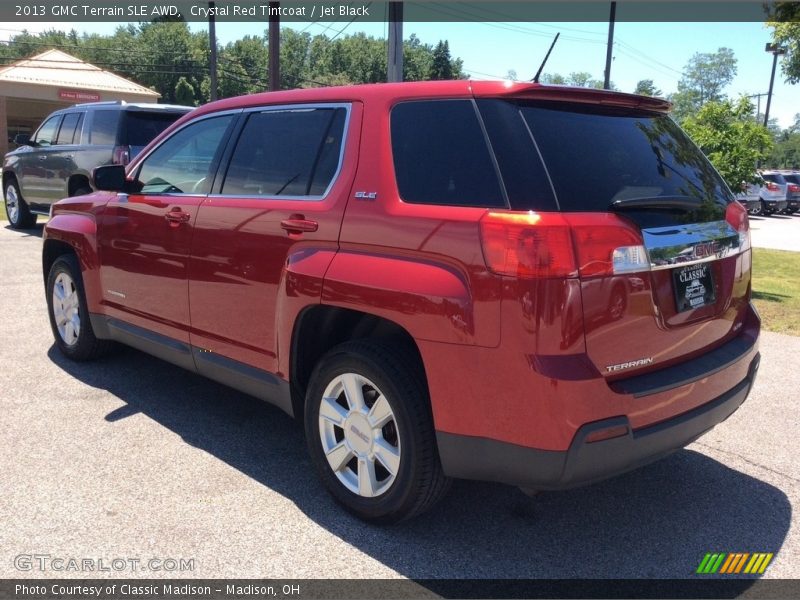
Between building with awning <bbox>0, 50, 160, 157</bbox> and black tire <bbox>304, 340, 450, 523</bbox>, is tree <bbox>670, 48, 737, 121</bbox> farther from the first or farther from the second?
black tire <bbox>304, 340, 450, 523</bbox>

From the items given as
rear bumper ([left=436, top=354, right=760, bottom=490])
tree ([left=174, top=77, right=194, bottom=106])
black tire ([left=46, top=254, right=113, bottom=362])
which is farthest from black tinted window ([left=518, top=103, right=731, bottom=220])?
tree ([left=174, top=77, right=194, bottom=106])

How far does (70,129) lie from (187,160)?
25.3ft

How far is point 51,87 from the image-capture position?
43656 mm

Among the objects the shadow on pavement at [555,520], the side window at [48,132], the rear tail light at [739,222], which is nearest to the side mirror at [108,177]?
the shadow on pavement at [555,520]

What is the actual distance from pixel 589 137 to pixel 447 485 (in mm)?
1579

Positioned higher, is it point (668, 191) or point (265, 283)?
point (668, 191)

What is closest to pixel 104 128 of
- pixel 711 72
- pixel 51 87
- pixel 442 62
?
pixel 51 87

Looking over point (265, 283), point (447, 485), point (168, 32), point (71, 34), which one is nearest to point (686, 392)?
point (447, 485)

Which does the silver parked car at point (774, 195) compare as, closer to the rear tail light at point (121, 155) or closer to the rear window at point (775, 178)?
the rear window at point (775, 178)

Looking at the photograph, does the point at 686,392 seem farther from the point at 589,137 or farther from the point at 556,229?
the point at 589,137

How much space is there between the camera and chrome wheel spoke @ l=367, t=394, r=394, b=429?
3.00m

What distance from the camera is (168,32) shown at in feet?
259

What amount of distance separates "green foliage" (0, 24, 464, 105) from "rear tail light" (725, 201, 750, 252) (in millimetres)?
70467

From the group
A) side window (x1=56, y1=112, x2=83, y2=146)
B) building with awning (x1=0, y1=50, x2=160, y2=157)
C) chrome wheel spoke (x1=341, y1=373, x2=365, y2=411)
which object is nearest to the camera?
chrome wheel spoke (x1=341, y1=373, x2=365, y2=411)
